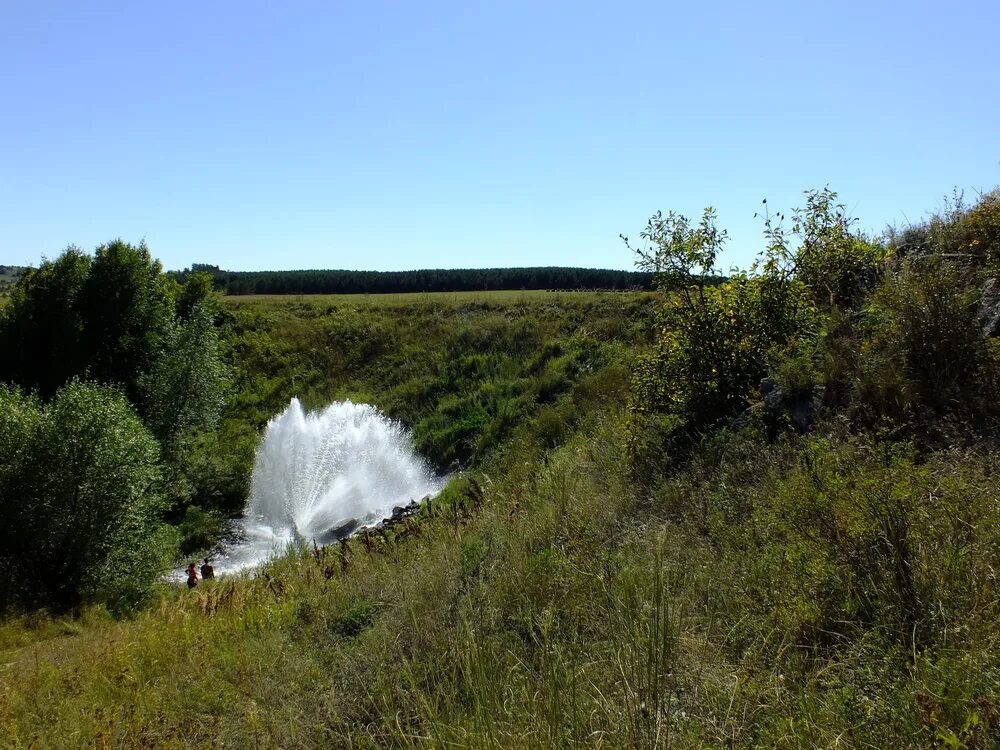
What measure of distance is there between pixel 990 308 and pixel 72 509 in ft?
63.0

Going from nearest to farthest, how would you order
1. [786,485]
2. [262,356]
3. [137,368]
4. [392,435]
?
[786,485], [392,435], [137,368], [262,356]

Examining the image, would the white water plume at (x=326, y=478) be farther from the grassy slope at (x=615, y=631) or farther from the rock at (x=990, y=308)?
the rock at (x=990, y=308)

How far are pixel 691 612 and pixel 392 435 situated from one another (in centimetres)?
2183

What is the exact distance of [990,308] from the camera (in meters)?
5.42

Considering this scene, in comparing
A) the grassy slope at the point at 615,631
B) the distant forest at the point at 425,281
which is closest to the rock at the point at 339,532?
the grassy slope at the point at 615,631

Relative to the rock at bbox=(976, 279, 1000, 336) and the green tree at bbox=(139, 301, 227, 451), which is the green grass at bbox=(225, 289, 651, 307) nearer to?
the green tree at bbox=(139, 301, 227, 451)

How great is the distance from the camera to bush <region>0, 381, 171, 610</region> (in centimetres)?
1574

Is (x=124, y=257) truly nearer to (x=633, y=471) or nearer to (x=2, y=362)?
(x=2, y=362)

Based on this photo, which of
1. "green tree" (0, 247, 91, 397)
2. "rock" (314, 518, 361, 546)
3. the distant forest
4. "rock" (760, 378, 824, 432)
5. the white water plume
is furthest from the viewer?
the distant forest

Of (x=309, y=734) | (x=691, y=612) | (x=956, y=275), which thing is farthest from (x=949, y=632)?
(x=956, y=275)

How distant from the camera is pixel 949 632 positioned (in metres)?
2.70

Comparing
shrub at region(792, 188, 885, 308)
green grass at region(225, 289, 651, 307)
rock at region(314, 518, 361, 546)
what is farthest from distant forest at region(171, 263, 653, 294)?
shrub at region(792, 188, 885, 308)

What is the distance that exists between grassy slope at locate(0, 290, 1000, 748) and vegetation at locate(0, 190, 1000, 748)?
0.02 meters

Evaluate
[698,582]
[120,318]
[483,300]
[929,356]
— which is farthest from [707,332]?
[483,300]
